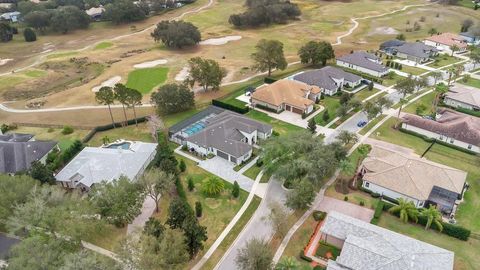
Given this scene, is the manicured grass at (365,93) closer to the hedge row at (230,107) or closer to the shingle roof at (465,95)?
the shingle roof at (465,95)

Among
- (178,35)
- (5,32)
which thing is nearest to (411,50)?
(178,35)

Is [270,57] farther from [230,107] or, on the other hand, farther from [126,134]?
[126,134]

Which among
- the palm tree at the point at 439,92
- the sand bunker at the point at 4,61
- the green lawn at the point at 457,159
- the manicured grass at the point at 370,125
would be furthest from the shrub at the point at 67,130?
the palm tree at the point at 439,92

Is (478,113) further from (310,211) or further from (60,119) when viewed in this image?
(60,119)

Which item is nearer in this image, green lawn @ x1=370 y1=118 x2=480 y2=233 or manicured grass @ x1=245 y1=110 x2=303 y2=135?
green lawn @ x1=370 y1=118 x2=480 y2=233

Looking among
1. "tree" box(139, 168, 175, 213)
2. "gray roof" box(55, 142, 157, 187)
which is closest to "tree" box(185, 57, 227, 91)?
"gray roof" box(55, 142, 157, 187)

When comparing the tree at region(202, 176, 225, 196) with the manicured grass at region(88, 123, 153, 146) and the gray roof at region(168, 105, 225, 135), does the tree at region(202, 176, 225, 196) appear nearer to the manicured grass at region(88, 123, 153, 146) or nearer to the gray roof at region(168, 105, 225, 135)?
the gray roof at region(168, 105, 225, 135)
